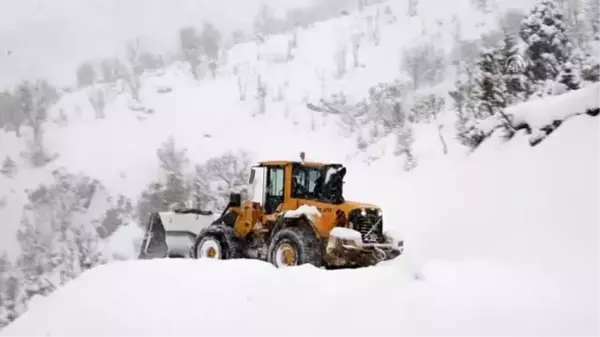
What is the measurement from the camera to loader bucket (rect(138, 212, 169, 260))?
1048 cm

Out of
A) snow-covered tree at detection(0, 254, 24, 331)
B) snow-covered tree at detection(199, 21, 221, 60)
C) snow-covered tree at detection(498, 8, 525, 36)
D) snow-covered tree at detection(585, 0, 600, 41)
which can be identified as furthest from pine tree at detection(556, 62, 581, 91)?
snow-covered tree at detection(199, 21, 221, 60)

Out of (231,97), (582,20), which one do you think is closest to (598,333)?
Answer: (582,20)

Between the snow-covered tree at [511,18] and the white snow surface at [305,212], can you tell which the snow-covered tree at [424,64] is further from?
the white snow surface at [305,212]

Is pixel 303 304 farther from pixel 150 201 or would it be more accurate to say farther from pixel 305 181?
pixel 150 201

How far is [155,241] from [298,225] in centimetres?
334

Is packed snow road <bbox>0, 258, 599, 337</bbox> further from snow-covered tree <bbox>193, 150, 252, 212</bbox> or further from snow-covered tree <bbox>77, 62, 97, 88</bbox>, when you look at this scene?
snow-covered tree <bbox>77, 62, 97, 88</bbox>

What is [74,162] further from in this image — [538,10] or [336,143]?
[538,10]

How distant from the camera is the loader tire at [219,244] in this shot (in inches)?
346

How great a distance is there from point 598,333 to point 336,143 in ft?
97.1

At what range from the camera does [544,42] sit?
68.7 ft

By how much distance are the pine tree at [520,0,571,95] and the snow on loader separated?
13531 mm

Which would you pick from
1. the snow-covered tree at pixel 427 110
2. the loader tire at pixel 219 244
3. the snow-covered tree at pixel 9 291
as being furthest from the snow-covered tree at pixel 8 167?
the loader tire at pixel 219 244

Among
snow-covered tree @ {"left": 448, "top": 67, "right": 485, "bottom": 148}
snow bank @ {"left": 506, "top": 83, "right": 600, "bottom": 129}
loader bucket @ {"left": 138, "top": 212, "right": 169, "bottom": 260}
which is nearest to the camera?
loader bucket @ {"left": 138, "top": 212, "right": 169, "bottom": 260}

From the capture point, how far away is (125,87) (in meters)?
54.5
